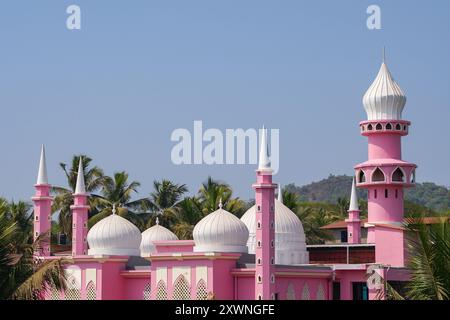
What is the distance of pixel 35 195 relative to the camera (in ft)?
158

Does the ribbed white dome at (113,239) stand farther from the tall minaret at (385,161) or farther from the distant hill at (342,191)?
A: the distant hill at (342,191)

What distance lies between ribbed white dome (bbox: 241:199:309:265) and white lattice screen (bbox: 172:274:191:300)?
169 inches

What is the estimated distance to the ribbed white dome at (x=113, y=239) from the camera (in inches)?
1780

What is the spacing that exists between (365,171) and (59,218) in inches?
820

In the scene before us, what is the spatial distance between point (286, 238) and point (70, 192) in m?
19.4

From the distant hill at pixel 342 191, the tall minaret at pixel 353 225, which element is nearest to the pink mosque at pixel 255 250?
the tall minaret at pixel 353 225

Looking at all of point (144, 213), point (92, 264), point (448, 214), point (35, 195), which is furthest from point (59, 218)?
point (448, 214)

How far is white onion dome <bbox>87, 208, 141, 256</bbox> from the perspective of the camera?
1780 inches

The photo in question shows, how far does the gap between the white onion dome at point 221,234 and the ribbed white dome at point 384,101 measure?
8.34 meters

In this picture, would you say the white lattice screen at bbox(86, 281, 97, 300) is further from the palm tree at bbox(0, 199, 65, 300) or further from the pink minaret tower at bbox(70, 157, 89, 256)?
the palm tree at bbox(0, 199, 65, 300)

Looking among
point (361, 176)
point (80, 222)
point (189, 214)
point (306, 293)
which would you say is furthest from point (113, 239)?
point (189, 214)

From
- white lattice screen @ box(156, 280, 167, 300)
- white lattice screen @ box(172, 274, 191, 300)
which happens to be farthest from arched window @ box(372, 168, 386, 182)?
white lattice screen @ box(156, 280, 167, 300)

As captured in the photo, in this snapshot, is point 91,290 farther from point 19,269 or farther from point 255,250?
point 19,269

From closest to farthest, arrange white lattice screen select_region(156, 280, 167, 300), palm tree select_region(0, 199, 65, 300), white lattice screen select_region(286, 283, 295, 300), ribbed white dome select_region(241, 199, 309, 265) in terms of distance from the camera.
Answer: palm tree select_region(0, 199, 65, 300) → white lattice screen select_region(286, 283, 295, 300) → white lattice screen select_region(156, 280, 167, 300) → ribbed white dome select_region(241, 199, 309, 265)
